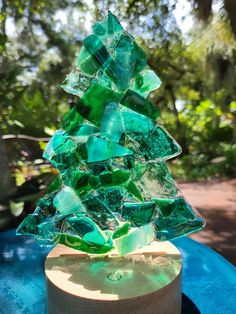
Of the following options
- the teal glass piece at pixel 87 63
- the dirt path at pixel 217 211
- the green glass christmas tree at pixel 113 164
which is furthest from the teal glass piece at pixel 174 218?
the dirt path at pixel 217 211

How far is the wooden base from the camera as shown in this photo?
1487 millimetres

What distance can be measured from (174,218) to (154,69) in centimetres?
507

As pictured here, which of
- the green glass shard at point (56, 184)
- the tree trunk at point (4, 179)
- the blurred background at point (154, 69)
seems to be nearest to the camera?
the green glass shard at point (56, 184)

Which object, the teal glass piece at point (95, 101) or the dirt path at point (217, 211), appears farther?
the dirt path at point (217, 211)

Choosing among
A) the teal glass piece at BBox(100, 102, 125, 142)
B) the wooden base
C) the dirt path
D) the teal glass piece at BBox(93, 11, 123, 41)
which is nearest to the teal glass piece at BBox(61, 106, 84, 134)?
the teal glass piece at BBox(100, 102, 125, 142)

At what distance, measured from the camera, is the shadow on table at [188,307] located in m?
1.99

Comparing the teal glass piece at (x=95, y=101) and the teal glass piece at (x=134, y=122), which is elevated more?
the teal glass piece at (x=95, y=101)

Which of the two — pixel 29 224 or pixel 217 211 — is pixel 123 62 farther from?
pixel 217 211

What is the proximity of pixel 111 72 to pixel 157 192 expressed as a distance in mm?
554

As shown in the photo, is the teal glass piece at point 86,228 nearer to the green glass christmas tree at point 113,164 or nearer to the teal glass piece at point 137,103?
the green glass christmas tree at point 113,164

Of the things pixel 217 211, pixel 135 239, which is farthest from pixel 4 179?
pixel 217 211

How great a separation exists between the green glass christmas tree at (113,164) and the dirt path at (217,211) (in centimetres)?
209

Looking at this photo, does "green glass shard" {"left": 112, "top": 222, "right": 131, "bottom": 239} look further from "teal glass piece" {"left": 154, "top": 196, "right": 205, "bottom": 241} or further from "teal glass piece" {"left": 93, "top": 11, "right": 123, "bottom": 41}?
"teal glass piece" {"left": 93, "top": 11, "right": 123, "bottom": 41}

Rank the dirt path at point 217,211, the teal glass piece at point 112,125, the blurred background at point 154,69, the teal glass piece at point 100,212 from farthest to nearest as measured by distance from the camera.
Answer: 1. the blurred background at point 154,69
2. the dirt path at point 217,211
3. the teal glass piece at point 100,212
4. the teal glass piece at point 112,125
